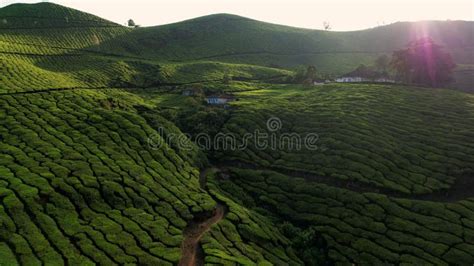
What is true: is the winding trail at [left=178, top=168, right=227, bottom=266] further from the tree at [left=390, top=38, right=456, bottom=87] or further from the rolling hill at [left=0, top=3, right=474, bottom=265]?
the tree at [left=390, top=38, right=456, bottom=87]

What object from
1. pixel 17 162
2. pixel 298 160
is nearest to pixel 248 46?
pixel 298 160

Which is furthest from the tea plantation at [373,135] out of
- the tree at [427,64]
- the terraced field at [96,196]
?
the terraced field at [96,196]

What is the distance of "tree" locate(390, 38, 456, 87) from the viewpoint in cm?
10750

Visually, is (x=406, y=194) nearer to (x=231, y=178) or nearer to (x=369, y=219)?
(x=369, y=219)

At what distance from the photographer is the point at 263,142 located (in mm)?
69188

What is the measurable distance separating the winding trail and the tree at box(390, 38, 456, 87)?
281 feet

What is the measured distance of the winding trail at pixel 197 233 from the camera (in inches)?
1512

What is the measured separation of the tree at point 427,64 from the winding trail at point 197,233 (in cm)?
8554

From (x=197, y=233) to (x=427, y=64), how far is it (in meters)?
94.0

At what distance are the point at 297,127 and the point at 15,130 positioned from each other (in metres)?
49.4

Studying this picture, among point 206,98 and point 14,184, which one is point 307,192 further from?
point 206,98

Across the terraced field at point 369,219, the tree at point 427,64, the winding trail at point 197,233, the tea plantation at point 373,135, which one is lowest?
the terraced field at point 369,219

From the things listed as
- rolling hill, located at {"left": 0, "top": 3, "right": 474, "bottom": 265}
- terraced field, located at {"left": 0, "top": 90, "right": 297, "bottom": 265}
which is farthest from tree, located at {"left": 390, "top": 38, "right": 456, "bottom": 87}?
terraced field, located at {"left": 0, "top": 90, "right": 297, "bottom": 265}

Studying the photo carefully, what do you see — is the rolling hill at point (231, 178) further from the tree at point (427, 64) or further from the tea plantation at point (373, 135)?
the tree at point (427, 64)
